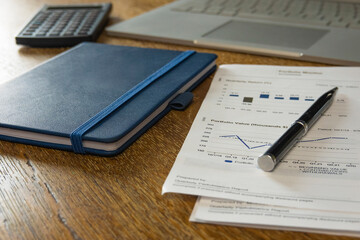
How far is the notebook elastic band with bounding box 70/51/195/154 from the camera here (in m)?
0.51

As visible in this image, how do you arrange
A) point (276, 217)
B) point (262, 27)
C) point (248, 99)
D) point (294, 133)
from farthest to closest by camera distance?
point (262, 27) < point (248, 99) < point (294, 133) < point (276, 217)

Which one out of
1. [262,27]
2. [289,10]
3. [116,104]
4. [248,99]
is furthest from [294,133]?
[289,10]

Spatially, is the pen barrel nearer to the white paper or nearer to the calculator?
the white paper

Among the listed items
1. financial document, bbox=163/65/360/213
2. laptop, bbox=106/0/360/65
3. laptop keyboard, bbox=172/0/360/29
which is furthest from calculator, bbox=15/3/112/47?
financial document, bbox=163/65/360/213

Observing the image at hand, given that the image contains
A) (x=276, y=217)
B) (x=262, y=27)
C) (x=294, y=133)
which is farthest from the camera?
(x=262, y=27)

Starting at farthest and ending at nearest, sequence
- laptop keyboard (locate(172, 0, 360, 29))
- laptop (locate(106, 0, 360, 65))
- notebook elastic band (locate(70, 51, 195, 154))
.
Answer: laptop keyboard (locate(172, 0, 360, 29)), laptop (locate(106, 0, 360, 65)), notebook elastic band (locate(70, 51, 195, 154))

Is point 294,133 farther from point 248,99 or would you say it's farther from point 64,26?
point 64,26

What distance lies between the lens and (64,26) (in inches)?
36.6

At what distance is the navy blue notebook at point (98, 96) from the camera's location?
1.70 ft

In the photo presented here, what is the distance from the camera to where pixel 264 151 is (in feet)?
1.66

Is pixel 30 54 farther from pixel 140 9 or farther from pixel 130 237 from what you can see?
pixel 130 237

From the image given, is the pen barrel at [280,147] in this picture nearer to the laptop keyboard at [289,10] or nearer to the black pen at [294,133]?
the black pen at [294,133]

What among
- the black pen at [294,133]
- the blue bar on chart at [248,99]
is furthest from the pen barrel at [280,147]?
the blue bar on chart at [248,99]

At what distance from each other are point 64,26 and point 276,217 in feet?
2.31
